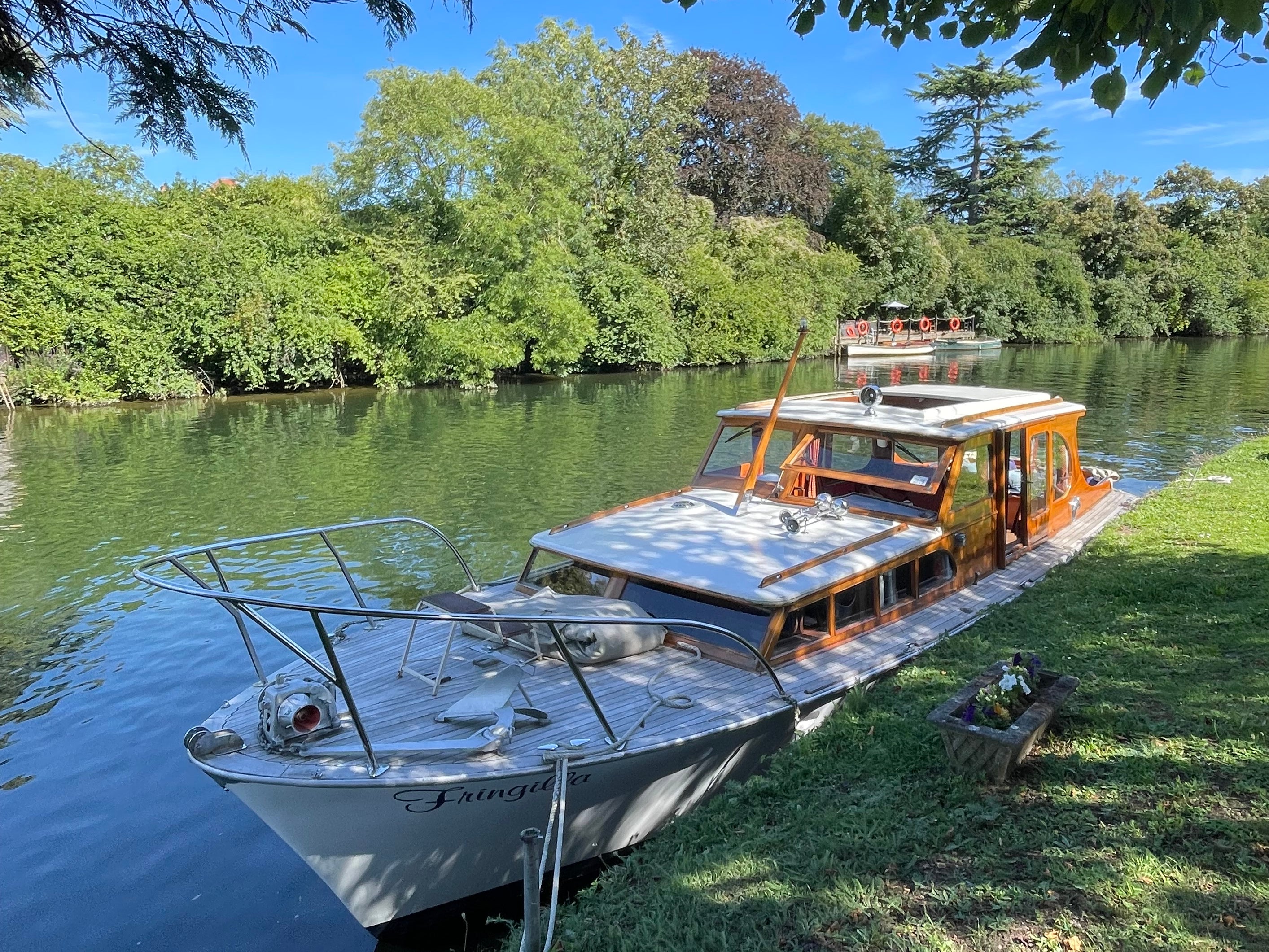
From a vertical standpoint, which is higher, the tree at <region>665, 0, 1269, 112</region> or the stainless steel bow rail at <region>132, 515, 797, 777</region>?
the tree at <region>665, 0, 1269, 112</region>

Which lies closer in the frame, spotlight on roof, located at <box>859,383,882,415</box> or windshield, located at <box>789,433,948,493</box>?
windshield, located at <box>789,433,948,493</box>

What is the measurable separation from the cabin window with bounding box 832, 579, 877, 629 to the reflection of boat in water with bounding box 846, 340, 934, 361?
143 feet

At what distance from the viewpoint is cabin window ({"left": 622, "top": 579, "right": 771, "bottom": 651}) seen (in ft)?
21.6

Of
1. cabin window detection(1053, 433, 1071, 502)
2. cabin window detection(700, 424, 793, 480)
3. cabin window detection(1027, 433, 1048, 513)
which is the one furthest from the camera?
cabin window detection(1053, 433, 1071, 502)

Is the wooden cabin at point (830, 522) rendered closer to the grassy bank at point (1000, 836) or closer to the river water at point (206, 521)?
the grassy bank at point (1000, 836)

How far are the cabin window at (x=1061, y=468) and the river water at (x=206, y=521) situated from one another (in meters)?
6.76

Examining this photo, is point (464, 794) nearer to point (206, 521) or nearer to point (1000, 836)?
point (1000, 836)

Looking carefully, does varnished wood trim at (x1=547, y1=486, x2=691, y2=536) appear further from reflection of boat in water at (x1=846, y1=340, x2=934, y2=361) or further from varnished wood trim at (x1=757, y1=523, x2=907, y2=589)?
reflection of boat in water at (x1=846, y1=340, x2=934, y2=361)

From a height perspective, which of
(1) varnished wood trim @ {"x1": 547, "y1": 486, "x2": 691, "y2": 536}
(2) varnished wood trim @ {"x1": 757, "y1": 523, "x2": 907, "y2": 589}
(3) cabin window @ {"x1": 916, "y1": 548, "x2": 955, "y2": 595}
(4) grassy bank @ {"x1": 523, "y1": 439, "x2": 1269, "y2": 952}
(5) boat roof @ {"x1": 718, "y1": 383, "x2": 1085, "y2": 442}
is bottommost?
(4) grassy bank @ {"x1": 523, "y1": 439, "x2": 1269, "y2": 952}

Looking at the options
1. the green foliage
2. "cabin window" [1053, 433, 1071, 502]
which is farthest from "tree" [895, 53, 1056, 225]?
"cabin window" [1053, 433, 1071, 502]

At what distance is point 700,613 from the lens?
6.79 metres

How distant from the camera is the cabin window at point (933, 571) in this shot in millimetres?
8070

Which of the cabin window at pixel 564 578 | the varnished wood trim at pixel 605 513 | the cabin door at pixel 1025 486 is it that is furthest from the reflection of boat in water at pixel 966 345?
the cabin window at pixel 564 578

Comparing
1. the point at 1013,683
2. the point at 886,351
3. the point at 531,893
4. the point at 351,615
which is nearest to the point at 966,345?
the point at 886,351
